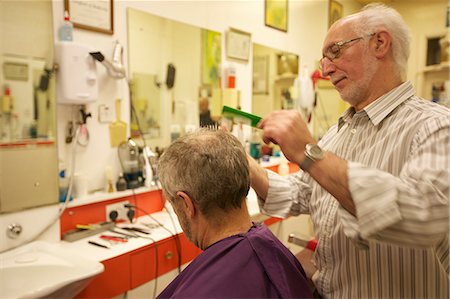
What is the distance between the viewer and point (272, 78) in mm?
3969

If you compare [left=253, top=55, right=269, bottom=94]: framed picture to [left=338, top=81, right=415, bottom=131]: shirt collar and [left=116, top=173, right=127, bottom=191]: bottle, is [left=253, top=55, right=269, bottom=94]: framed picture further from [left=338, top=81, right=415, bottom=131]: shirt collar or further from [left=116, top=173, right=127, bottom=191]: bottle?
[left=338, top=81, right=415, bottom=131]: shirt collar

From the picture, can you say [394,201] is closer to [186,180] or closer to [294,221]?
[186,180]

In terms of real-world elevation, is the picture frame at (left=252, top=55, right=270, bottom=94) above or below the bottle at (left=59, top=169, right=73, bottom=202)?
above

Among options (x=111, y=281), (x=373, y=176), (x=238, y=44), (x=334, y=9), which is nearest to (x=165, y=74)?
(x=238, y=44)

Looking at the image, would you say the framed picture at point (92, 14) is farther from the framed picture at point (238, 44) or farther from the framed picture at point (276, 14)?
the framed picture at point (276, 14)

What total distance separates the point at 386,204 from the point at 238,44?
279 cm

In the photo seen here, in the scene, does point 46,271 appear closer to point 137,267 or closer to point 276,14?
point 137,267

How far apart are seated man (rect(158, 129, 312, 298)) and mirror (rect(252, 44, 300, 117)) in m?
2.59

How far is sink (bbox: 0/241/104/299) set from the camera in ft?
5.10

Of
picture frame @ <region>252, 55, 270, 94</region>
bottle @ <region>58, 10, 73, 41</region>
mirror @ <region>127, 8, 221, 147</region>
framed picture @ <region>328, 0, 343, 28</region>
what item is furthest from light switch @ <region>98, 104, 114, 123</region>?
framed picture @ <region>328, 0, 343, 28</region>

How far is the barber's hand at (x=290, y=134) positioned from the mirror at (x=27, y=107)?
1490 mm

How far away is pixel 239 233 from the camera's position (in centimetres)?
118

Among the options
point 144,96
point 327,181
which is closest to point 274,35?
point 144,96

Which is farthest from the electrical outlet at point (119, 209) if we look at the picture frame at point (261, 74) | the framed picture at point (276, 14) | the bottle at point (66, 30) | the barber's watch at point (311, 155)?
the framed picture at point (276, 14)
